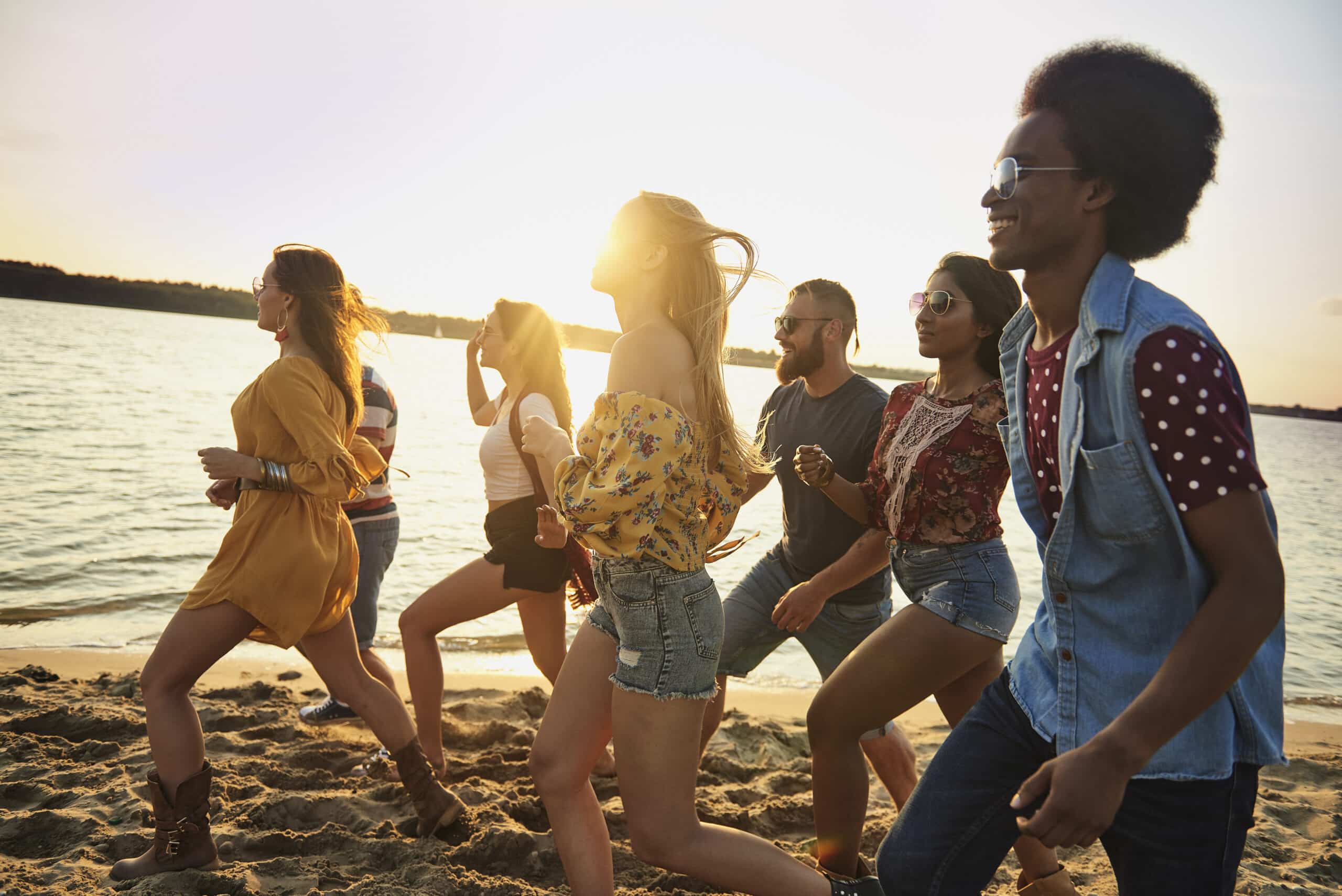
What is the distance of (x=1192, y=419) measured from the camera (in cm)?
148

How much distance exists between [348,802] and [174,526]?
26.3ft

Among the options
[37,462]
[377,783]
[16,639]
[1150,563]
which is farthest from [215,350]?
[1150,563]

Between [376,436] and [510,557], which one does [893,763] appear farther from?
[376,436]

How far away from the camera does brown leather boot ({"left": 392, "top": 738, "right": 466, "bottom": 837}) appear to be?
3541mm

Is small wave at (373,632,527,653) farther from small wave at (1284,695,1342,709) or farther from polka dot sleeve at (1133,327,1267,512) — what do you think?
small wave at (1284,695,1342,709)

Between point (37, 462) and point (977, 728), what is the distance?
15.1m

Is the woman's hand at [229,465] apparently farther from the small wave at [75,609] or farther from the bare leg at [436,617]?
the small wave at [75,609]

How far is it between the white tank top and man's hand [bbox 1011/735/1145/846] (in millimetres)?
3000

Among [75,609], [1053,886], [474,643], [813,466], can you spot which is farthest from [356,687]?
[75,609]

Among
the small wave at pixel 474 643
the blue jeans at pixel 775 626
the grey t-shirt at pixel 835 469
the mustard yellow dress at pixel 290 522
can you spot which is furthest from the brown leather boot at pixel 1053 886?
the small wave at pixel 474 643

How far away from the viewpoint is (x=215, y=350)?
4794cm

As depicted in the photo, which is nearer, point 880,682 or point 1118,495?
point 1118,495

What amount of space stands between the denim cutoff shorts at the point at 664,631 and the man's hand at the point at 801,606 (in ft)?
3.02

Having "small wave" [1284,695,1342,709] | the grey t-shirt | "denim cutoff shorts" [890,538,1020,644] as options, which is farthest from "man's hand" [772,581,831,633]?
"small wave" [1284,695,1342,709]
